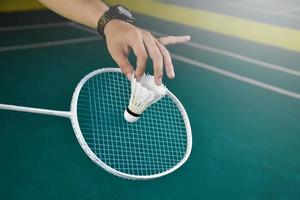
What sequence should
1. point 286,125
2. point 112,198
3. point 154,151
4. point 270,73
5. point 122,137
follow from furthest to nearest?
point 270,73, point 286,125, point 122,137, point 154,151, point 112,198

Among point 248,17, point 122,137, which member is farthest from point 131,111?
point 248,17

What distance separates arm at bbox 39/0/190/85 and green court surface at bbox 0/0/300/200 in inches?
71.3

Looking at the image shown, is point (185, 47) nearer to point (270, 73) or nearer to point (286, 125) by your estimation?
point (270, 73)

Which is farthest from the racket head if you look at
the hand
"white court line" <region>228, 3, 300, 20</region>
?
"white court line" <region>228, 3, 300, 20</region>

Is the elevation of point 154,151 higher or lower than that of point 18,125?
higher

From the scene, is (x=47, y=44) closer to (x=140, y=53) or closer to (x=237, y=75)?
(x=237, y=75)

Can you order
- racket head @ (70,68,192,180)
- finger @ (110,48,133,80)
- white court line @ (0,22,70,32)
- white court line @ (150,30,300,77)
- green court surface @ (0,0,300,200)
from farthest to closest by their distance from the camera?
white court line @ (0,22,70,32) → white court line @ (150,30,300,77) → green court surface @ (0,0,300,200) → racket head @ (70,68,192,180) → finger @ (110,48,133,80)

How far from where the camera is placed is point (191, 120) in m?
4.98

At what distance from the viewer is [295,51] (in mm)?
7953

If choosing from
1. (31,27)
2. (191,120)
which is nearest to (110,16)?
(191,120)

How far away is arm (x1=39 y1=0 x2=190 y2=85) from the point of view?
71.5 inches

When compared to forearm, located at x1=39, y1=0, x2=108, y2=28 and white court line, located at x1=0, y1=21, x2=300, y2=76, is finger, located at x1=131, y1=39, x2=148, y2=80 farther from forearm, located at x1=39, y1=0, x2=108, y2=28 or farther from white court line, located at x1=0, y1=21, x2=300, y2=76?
white court line, located at x1=0, y1=21, x2=300, y2=76

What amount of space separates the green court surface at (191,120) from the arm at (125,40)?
1.81 meters

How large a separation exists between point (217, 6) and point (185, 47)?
151 inches
